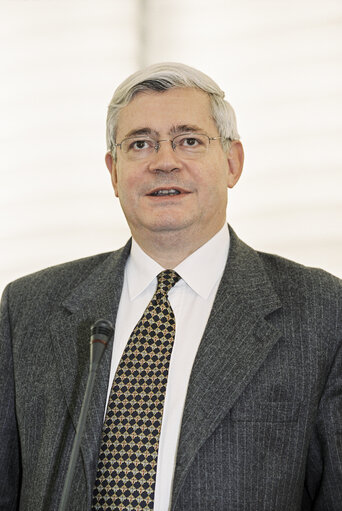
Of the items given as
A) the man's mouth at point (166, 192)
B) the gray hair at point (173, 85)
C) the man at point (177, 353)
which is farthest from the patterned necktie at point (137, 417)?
the gray hair at point (173, 85)

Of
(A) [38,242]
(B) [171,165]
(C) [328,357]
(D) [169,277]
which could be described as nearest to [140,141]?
(B) [171,165]

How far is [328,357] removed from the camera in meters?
1.82

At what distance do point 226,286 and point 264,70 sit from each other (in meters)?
0.99

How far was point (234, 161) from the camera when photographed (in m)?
2.16

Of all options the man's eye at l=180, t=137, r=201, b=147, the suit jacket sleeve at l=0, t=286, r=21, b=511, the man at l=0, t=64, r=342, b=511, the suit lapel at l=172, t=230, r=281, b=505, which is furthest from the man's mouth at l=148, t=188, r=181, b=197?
the suit jacket sleeve at l=0, t=286, r=21, b=511

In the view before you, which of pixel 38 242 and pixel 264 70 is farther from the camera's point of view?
pixel 38 242

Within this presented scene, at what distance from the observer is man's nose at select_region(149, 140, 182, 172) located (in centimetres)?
196

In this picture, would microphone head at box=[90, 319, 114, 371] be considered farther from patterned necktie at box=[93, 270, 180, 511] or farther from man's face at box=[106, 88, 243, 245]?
man's face at box=[106, 88, 243, 245]

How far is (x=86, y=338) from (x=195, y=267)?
340mm

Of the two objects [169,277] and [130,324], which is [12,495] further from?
[169,277]

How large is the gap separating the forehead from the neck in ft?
0.90

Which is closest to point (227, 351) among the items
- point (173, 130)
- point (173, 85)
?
point (173, 130)

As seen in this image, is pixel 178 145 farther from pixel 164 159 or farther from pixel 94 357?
pixel 94 357

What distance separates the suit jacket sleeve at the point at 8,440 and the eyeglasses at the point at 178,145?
2.04ft
